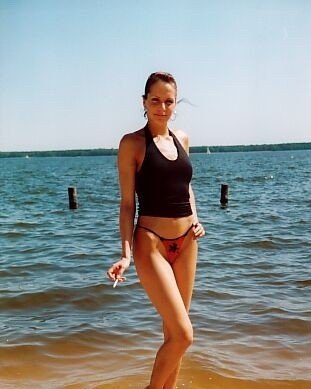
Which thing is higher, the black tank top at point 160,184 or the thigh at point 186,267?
the black tank top at point 160,184

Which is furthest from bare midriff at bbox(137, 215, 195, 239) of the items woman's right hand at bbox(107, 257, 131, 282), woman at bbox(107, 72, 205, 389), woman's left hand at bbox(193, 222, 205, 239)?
woman's right hand at bbox(107, 257, 131, 282)

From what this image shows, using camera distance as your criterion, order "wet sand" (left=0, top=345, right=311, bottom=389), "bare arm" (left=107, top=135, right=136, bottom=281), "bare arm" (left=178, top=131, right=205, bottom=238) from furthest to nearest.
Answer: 1. "wet sand" (left=0, top=345, right=311, bottom=389)
2. "bare arm" (left=178, top=131, right=205, bottom=238)
3. "bare arm" (left=107, top=135, right=136, bottom=281)

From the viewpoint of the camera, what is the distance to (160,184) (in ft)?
13.7

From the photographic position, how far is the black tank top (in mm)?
4172

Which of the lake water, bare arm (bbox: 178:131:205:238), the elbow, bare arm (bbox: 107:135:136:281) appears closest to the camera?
bare arm (bbox: 107:135:136:281)

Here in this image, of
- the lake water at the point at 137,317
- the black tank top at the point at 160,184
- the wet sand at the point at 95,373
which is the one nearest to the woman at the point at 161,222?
the black tank top at the point at 160,184

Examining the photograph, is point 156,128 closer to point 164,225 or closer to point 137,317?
point 164,225

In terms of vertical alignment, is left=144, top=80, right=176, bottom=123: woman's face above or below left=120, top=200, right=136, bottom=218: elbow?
above

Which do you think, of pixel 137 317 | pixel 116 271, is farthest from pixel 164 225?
pixel 137 317

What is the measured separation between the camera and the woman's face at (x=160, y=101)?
4211 mm

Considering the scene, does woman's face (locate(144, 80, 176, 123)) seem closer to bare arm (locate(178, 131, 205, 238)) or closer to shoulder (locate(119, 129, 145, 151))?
shoulder (locate(119, 129, 145, 151))

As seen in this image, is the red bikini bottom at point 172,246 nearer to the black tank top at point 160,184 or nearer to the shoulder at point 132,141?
the black tank top at point 160,184

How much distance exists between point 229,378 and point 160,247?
227 cm

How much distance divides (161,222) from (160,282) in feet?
1.50
